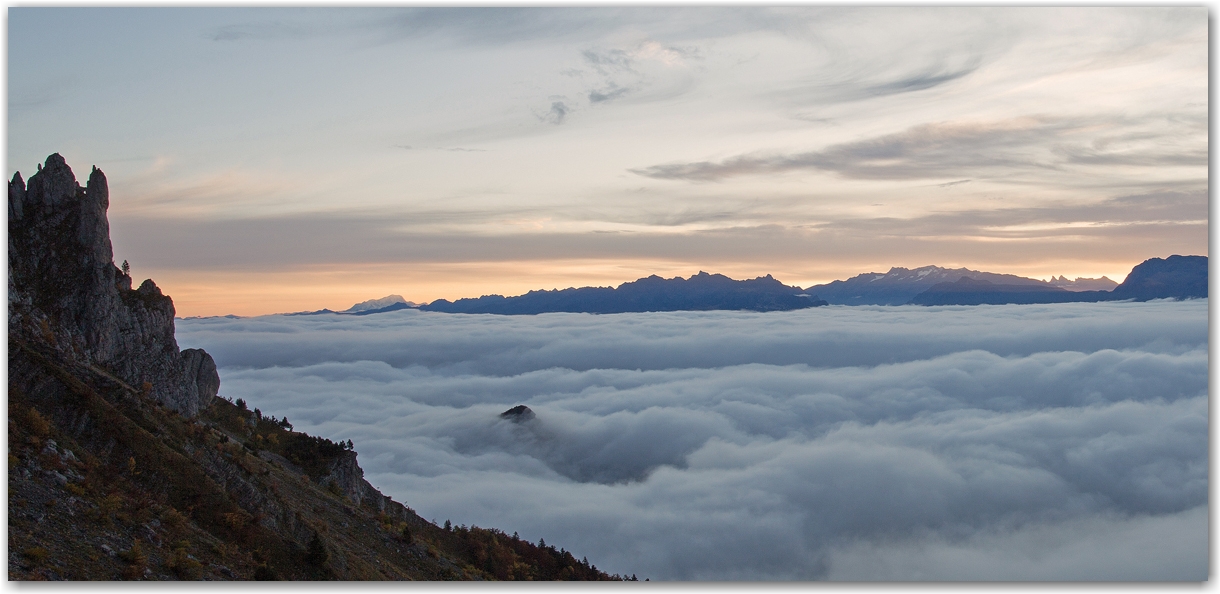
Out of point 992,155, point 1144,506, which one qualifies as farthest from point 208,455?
point 1144,506

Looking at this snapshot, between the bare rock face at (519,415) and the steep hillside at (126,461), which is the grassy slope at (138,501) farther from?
the bare rock face at (519,415)

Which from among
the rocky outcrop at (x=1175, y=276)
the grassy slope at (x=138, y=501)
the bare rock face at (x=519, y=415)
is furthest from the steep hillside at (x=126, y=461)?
the bare rock face at (x=519, y=415)

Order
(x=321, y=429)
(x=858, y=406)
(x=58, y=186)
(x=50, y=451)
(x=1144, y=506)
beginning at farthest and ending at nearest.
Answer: (x=858, y=406) < (x=321, y=429) < (x=1144, y=506) < (x=58, y=186) < (x=50, y=451)

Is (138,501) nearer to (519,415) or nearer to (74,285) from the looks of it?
(74,285)

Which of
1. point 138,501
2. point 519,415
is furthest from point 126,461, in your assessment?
point 519,415

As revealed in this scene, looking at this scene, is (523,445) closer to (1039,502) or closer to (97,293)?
(1039,502)
